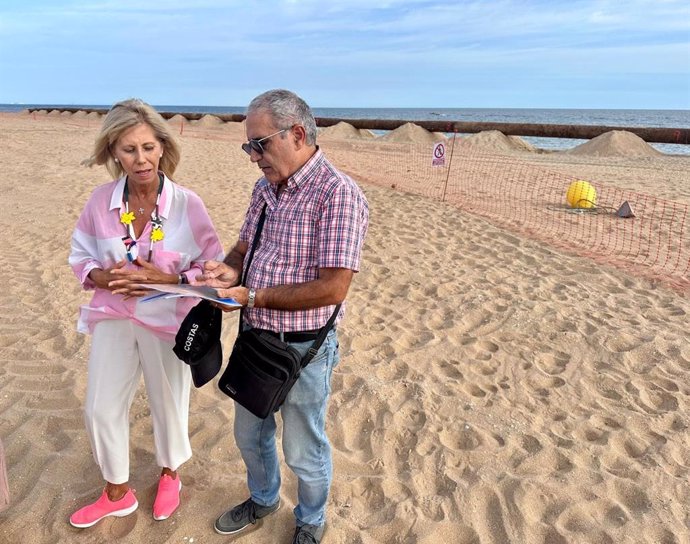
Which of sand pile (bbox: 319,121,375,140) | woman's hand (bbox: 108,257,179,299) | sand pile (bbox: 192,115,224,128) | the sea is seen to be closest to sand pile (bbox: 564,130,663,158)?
the sea

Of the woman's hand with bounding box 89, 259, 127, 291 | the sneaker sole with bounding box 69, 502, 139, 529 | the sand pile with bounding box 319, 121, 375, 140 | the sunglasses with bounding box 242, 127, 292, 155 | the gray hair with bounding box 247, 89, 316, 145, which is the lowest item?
the sneaker sole with bounding box 69, 502, 139, 529

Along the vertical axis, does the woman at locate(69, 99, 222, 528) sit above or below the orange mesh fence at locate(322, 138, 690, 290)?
above

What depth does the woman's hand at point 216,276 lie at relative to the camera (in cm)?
214

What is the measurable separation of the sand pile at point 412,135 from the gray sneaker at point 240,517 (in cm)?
2177

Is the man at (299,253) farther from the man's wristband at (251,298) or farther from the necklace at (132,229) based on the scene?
the necklace at (132,229)

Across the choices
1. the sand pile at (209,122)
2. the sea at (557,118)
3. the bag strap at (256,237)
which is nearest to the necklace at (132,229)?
the bag strap at (256,237)

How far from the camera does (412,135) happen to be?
2342cm

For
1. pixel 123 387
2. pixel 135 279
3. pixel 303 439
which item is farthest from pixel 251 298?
pixel 123 387

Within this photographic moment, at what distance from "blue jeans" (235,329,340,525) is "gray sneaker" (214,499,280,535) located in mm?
93

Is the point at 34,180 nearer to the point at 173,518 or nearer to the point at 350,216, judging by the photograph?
the point at 173,518

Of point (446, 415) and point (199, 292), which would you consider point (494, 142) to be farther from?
point (199, 292)

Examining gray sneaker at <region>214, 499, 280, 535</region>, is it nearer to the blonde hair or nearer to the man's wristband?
the man's wristband

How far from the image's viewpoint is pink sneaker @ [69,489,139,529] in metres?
2.50

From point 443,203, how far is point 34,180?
26.9 ft
